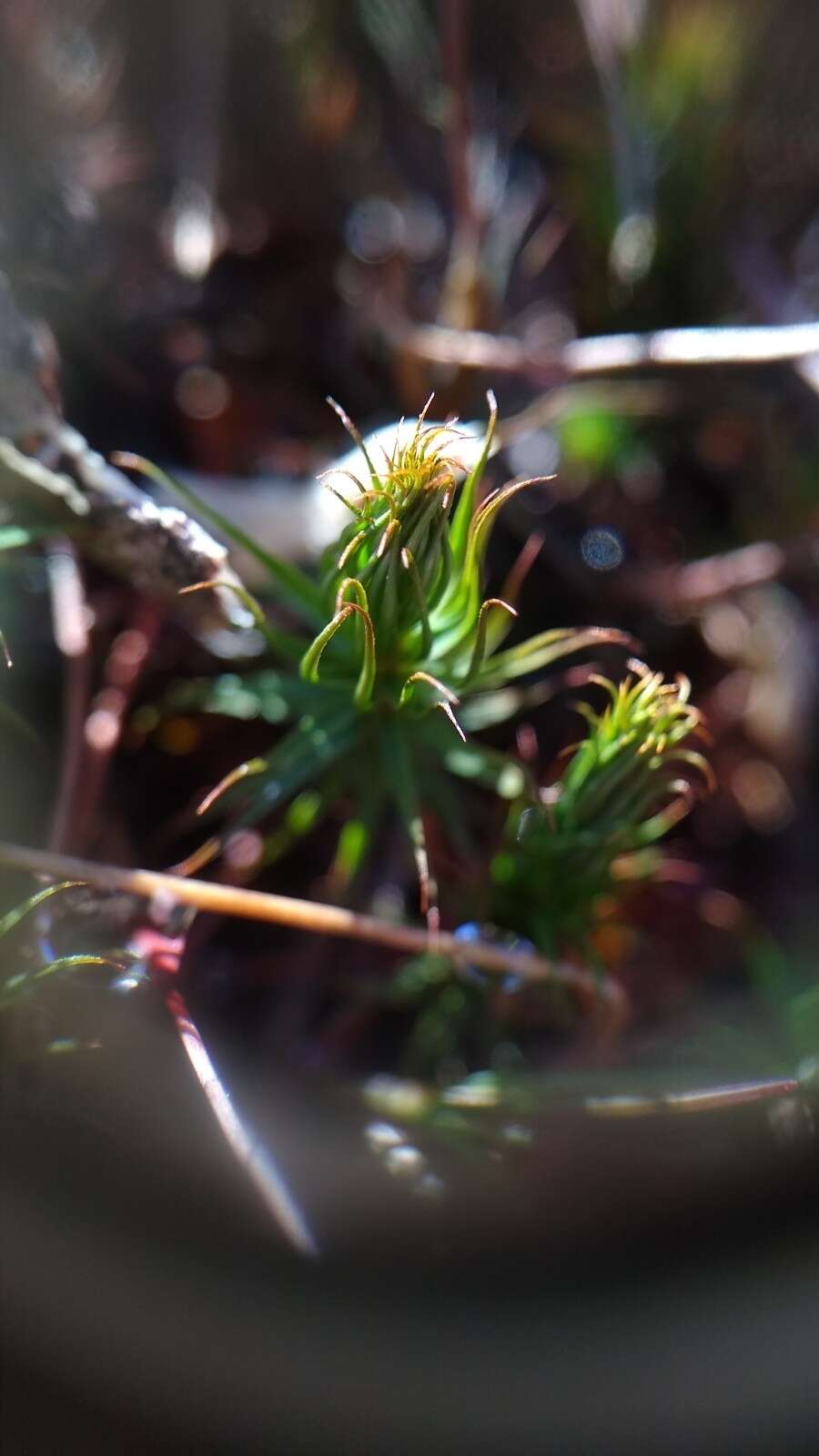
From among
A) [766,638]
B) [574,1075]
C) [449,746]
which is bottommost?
[574,1075]

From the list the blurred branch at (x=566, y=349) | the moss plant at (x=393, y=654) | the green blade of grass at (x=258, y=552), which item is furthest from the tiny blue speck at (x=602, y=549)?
the green blade of grass at (x=258, y=552)

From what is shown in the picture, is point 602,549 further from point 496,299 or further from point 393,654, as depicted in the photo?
point 393,654

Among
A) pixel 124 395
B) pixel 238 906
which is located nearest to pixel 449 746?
pixel 238 906

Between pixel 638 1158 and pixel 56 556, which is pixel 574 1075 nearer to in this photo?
pixel 638 1158

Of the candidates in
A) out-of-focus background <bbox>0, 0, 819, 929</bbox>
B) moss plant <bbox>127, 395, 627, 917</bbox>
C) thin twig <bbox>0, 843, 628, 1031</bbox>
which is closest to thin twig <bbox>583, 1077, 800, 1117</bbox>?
thin twig <bbox>0, 843, 628, 1031</bbox>

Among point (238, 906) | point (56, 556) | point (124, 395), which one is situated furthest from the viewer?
point (124, 395)

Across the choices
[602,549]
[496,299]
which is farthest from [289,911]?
[496,299]

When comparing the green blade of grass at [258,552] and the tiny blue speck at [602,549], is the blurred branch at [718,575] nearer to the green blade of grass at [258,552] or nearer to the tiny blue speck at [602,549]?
the tiny blue speck at [602,549]
